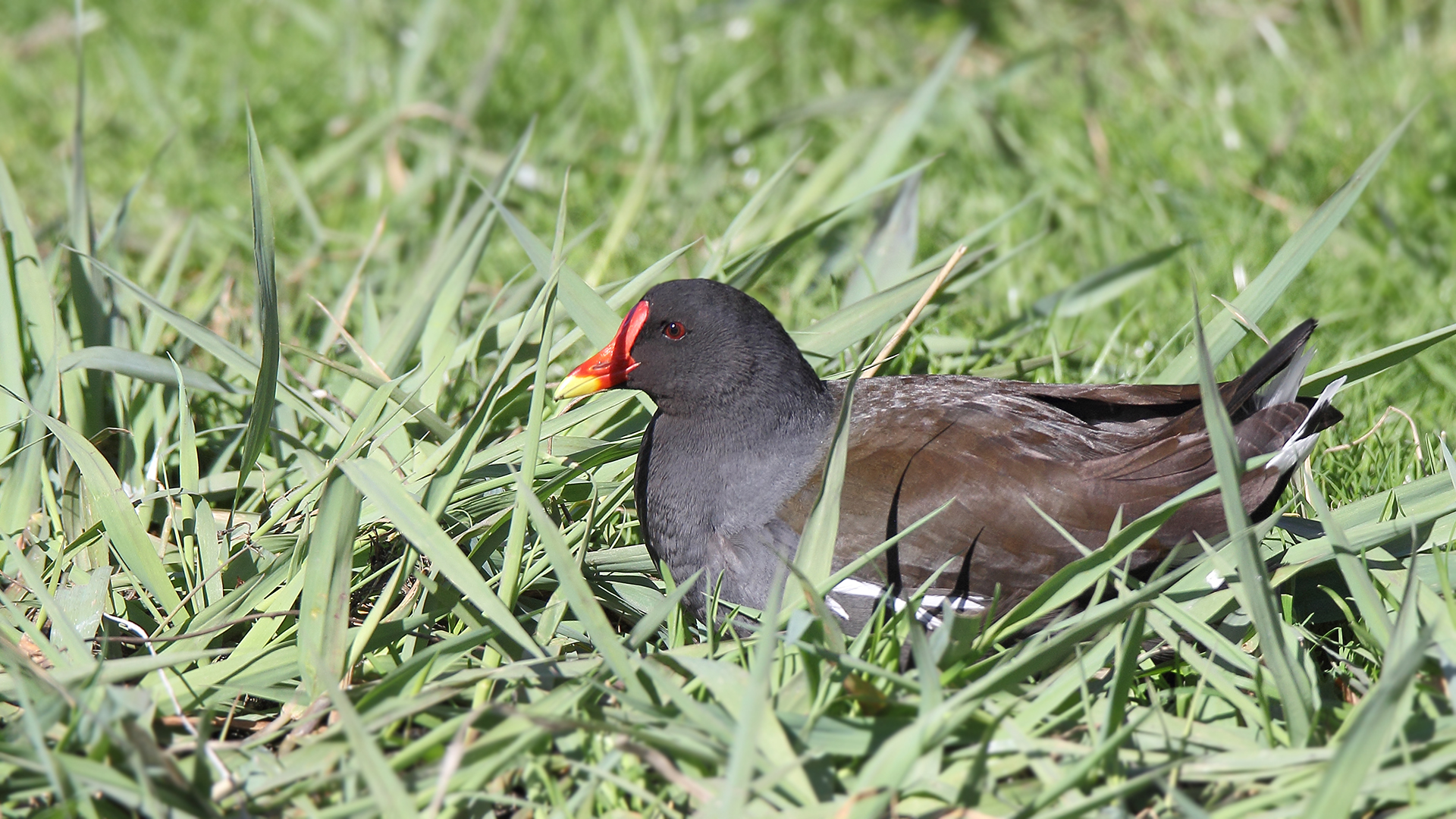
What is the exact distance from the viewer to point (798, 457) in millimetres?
2525

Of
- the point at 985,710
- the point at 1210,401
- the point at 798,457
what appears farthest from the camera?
the point at 798,457

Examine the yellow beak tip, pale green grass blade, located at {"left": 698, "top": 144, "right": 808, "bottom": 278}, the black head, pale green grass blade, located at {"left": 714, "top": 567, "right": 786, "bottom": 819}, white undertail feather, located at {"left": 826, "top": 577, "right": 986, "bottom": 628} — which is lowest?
white undertail feather, located at {"left": 826, "top": 577, "right": 986, "bottom": 628}

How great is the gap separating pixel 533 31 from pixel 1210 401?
14.4ft

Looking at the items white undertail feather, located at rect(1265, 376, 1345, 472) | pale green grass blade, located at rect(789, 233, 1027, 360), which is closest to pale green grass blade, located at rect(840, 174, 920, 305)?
pale green grass blade, located at rect(789, 233, 1027, 360)

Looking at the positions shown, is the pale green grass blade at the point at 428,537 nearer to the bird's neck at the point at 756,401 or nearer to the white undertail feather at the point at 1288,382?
the bird's neck at the point at 756,401

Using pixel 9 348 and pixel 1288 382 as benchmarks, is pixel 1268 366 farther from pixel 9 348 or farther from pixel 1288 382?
pixel 9 348

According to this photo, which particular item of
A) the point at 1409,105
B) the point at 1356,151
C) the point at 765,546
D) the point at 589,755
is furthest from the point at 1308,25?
the point at 589,755

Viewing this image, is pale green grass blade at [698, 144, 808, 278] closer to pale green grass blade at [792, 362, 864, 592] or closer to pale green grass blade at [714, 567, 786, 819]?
pale green grass blade at [792, 362, 864, 592]

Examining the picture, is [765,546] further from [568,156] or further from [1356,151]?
[1356,151]

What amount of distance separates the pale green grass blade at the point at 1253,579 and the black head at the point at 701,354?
907 mm

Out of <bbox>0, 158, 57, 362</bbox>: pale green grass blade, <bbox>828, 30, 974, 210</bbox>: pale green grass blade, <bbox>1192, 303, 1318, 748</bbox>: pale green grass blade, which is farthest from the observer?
<bbox>828, 30, 974, 210</bbox>: pale green grass blade

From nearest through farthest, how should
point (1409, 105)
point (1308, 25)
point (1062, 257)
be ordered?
1. point (1062, 257)
2. point (1409, 105)
3. point (1308, 25)

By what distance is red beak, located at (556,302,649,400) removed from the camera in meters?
2.62

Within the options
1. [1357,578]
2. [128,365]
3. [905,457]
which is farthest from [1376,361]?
[128,365]
